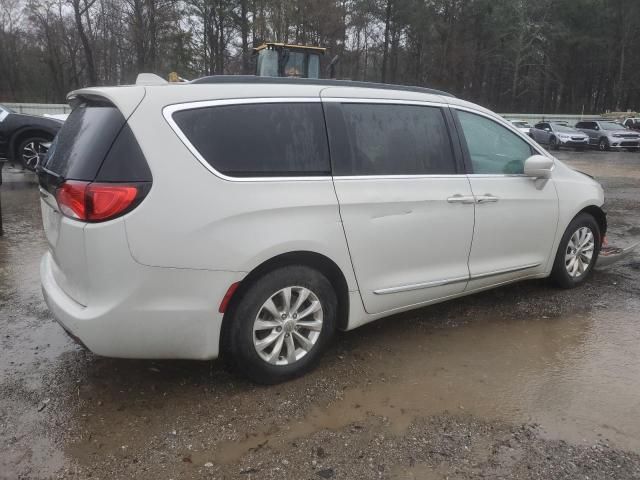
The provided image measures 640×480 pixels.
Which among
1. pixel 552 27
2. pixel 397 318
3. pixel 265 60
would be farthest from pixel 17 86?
pixel 397 318

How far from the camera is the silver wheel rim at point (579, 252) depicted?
4855mm

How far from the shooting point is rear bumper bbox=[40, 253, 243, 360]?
2.70 m

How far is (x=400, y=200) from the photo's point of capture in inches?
137

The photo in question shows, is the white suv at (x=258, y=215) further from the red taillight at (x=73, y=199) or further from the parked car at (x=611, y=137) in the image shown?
the parked car at (x=611, y=137)

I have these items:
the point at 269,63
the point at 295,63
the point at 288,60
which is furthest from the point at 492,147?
the point at 295,63

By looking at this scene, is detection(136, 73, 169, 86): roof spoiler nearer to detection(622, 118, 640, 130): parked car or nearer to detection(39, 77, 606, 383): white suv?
detection(39, 77, 606, 383): white suv

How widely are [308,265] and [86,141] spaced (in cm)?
138

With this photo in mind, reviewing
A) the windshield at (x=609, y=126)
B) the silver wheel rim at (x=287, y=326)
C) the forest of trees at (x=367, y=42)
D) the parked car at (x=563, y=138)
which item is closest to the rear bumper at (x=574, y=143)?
the parked car at (x=563, y=138)

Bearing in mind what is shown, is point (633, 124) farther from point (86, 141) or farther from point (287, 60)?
point (86, 141)

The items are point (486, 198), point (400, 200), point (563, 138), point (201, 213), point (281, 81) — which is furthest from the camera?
point (563, 138)

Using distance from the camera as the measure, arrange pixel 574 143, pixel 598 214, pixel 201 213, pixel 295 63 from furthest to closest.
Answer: pixel 574 143, pixel 295 63, pixel 598 214, pixel 201 213

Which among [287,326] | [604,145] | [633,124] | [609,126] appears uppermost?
[633,124]

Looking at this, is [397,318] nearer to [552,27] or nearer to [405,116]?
[405,116]

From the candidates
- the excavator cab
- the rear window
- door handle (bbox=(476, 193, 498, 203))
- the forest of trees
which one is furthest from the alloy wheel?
the forest of trees
